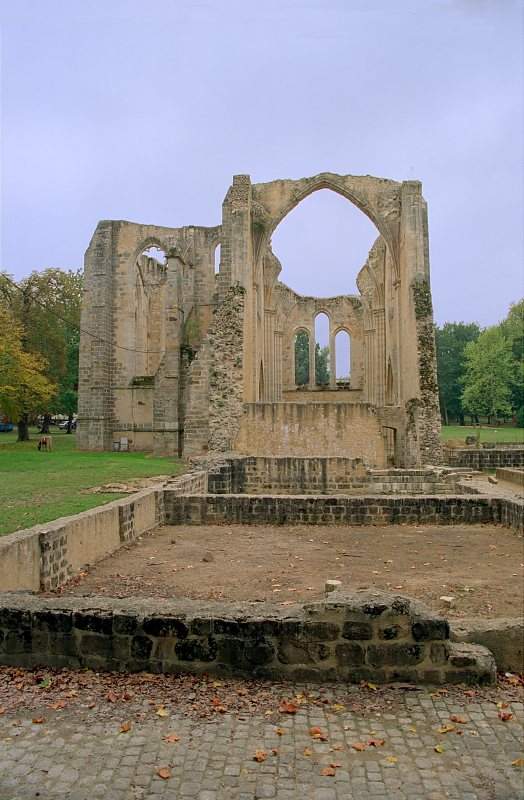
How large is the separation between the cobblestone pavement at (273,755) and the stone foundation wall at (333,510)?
22.7ft

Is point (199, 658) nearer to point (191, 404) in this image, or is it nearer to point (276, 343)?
point (191, 404)

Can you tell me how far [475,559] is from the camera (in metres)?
7.48

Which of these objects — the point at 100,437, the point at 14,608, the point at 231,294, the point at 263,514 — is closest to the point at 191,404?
the point at 231,294

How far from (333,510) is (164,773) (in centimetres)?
779

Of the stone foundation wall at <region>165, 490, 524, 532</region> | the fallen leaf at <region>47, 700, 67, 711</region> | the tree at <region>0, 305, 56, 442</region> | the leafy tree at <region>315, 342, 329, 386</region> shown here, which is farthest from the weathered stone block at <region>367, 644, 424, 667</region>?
the leafy tree at <region>315, 342, 329, 386</region>

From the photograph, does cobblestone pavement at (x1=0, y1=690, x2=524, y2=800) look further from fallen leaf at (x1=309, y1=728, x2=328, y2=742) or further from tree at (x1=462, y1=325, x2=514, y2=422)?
tree at (x1=462, y1=325, x2=514, y2=422)

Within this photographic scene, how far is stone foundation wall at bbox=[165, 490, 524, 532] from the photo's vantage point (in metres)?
10.1

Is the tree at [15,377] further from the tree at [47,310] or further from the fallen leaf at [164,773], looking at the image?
the fallen leaf at [164,773]

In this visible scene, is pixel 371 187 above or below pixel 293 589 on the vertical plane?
above

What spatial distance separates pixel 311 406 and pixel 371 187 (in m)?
9.17

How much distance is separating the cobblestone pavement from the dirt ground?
213 cm

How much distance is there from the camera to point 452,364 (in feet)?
198

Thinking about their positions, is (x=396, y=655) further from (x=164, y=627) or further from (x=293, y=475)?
(x=293, y=475)

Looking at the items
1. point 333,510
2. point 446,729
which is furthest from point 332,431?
point 446,729
